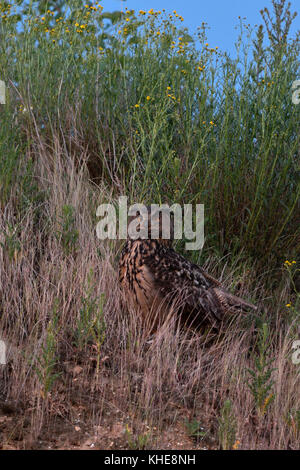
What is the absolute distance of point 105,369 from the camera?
4.04m

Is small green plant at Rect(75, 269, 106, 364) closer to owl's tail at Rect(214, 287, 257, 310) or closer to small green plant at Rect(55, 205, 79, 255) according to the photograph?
small green plant at Rect(55, 205, 79, 255)

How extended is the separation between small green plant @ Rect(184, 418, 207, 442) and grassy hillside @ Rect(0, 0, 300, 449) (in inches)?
0.4

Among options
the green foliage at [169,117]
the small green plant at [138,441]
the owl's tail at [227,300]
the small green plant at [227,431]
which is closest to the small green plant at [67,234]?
the green foliage at [169,117]

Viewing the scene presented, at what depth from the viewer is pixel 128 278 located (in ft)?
14.3

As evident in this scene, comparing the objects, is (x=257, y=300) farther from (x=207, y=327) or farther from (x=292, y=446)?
(x=292, y=446)

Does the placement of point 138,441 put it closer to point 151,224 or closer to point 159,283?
point 159,283

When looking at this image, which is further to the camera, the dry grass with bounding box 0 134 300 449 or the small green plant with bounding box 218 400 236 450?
the dry grass with bounding box 0 134 300 449

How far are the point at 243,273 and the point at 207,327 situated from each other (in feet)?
3.46

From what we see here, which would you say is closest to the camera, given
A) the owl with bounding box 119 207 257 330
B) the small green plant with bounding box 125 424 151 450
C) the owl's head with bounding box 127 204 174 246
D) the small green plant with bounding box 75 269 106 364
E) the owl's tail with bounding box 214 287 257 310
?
the small green plant with bounding box 125 424 151 450

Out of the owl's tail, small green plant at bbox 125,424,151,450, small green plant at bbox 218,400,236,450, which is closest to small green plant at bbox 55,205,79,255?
the owl's tail

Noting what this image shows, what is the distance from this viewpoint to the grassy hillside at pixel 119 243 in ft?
12.3

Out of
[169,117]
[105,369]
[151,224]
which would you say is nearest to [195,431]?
[105,369]

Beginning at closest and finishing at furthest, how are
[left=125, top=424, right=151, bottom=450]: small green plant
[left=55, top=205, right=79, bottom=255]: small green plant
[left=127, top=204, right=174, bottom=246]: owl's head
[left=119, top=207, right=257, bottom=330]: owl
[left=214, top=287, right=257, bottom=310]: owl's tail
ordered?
1. [left=125, top=424, right=151, bottom=450]: small green plant
2. [left=119, top=207, right=257, bottom=330]: owl
3. [left=127, top=204, right=174, bottom=246]: owl's head
4. [left=214, top=287, right=257, bottom=310]: owl's tail
5. [left=55, top=205, right=79, bottom=255]: small green plant

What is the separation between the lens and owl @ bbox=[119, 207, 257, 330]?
4.28 m
